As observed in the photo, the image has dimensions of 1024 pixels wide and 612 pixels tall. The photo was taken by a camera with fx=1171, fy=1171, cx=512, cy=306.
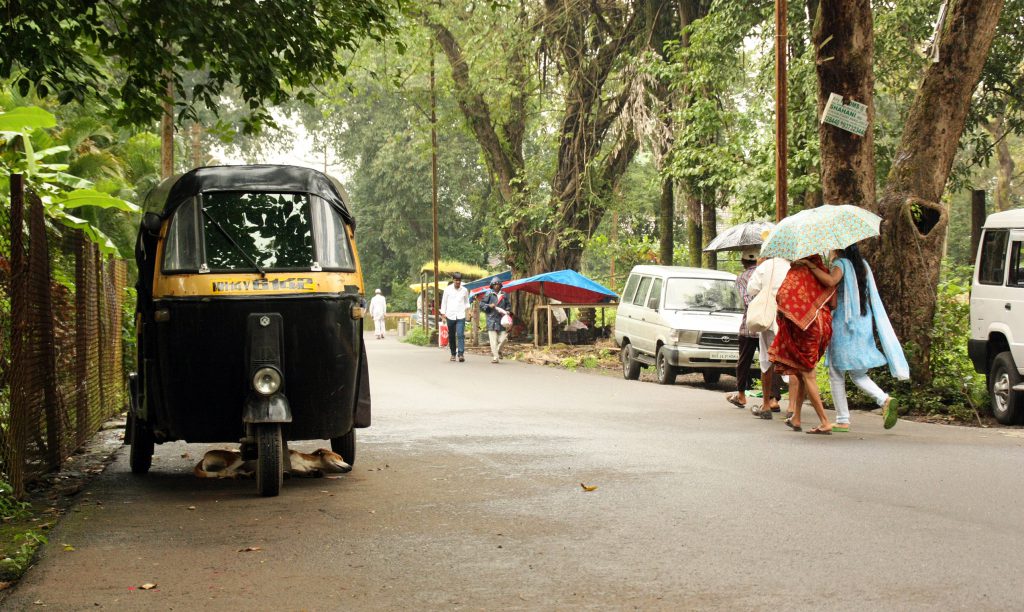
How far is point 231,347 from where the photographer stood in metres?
8.13

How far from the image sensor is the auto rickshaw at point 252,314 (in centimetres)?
809

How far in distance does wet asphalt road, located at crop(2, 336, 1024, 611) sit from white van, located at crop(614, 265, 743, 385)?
280 inches

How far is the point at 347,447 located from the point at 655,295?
1163cm

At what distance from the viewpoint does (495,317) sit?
89.0ft

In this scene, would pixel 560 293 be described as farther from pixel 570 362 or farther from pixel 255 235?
pixel 255 235

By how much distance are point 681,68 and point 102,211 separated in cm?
1306

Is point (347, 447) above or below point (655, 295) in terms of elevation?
below

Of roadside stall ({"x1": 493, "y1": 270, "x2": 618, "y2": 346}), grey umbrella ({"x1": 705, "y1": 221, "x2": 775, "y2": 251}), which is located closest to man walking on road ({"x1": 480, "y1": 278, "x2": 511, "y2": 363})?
roadside stall ({"x1": 493, "y1": 270, "x2": 618, "y2": 346})

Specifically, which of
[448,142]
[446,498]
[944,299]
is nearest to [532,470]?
[446,498]

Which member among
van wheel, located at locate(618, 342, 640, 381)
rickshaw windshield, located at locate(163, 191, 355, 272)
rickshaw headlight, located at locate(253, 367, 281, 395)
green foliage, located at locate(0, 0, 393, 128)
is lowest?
van wheel, located at locate(618, 342, 640, 381)

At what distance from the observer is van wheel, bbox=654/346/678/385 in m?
19.2

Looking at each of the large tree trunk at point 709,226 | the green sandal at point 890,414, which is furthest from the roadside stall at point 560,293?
the green sandal at point 890,414

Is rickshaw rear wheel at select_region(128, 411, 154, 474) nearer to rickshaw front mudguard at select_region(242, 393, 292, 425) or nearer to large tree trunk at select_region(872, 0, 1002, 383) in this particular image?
rickshaw front mudguard at select_region(242, 393, 292, 425)

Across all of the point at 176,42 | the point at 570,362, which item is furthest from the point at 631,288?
the point at 176,42
